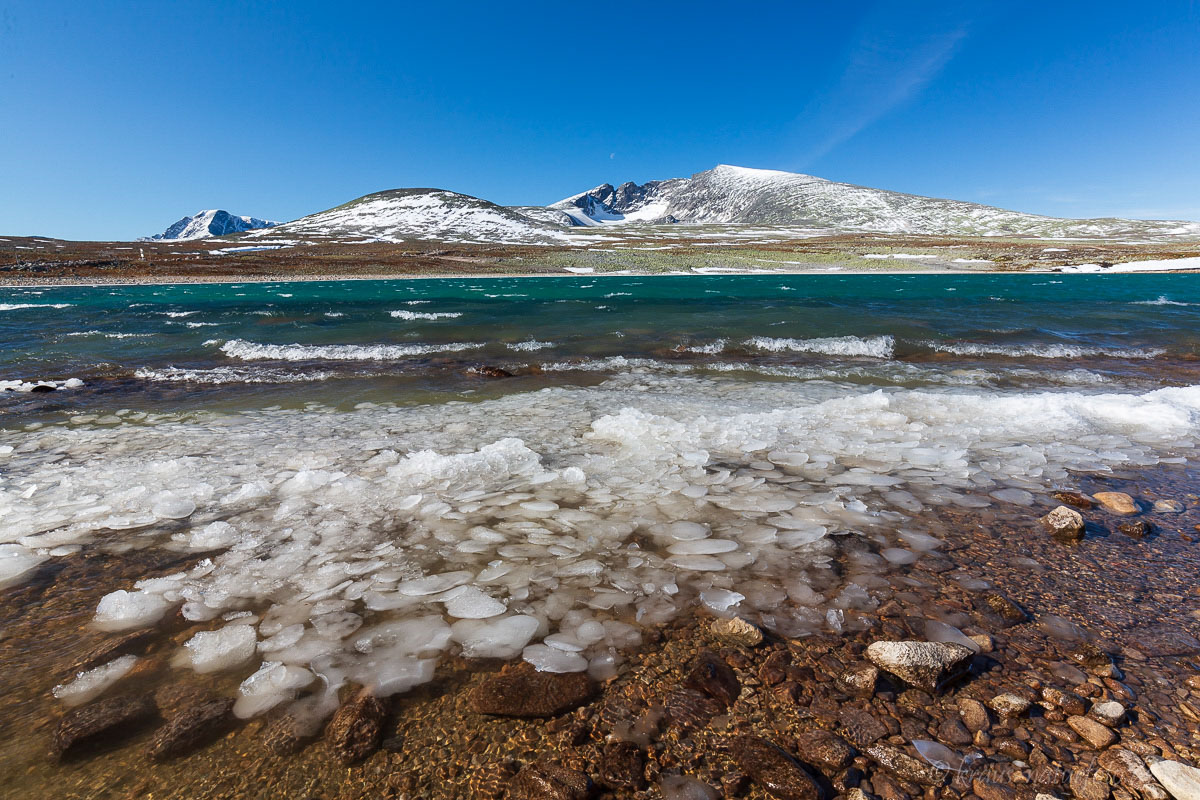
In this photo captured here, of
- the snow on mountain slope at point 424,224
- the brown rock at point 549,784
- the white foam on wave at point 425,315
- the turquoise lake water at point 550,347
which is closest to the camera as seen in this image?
the brown rock at point 549,784

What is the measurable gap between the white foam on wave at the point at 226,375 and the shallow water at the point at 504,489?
121 mm

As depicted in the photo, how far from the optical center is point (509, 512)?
4.73 meters

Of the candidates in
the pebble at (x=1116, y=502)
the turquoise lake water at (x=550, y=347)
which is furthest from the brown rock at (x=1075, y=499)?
the turquoise lake water at (x=550, y=347)

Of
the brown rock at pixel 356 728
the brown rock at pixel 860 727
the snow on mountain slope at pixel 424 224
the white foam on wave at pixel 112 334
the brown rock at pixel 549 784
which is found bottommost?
the brown rock at pixel 860 727

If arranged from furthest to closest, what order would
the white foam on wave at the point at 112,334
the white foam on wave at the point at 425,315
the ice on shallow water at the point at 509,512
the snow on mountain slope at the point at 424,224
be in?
the snow on mountain slope at the point at 424,224, the white foam on wave at the point at 425,315, the white foam on wave at the point at 112,334, the ice on shallow water at the point at 509,512

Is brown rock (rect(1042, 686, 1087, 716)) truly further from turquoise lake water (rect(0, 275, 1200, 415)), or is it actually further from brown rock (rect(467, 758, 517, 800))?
turquoise lake water (rect(0, 275, 1200, 415))

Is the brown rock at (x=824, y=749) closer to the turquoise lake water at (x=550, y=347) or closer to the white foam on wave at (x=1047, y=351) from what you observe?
the turquoise lake water at (x=550, y=347)

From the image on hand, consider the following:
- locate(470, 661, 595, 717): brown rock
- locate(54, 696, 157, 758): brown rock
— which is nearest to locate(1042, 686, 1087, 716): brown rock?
locate(470, 661, 595, 717): brown rock

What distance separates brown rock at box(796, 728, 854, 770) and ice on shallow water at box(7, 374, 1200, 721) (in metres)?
0.77

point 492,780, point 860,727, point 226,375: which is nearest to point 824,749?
point 860,727

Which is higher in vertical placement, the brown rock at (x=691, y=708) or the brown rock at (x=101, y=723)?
the brown rock at (x=101, y=723)

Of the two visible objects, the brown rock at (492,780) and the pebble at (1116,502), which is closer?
the brown rock at (492,780)

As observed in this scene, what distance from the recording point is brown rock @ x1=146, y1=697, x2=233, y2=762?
2.39 meters

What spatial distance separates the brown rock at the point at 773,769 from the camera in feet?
7.07
